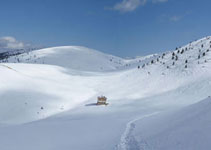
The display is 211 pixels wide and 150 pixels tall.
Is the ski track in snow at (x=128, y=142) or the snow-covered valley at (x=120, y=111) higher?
the snow-covered valley at (x=120, y=111)

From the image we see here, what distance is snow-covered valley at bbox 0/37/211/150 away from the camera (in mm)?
4671

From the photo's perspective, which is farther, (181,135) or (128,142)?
(128,142)

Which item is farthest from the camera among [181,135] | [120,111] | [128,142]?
[120,111]

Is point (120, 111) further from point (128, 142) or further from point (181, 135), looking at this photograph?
point (181, 135)

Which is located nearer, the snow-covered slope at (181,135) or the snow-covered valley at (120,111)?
the snow-covered slope at (181,135)

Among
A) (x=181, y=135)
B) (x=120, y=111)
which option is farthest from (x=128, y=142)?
(x=120, y=111)

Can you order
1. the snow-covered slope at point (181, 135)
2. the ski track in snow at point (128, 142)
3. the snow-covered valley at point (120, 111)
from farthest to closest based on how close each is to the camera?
the snow-covered valley at point (120, 111) → the ski track in snow at point (128, 142) → the snow-covered slope at point (181, 135)

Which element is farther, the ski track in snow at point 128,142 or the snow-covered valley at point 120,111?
the snow-covered valley at point 120,111

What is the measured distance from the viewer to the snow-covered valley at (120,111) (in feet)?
15.3

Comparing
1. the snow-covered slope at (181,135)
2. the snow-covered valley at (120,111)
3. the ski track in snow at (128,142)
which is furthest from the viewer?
the snow-covered valley at (120,111)

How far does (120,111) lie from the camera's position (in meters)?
9.10

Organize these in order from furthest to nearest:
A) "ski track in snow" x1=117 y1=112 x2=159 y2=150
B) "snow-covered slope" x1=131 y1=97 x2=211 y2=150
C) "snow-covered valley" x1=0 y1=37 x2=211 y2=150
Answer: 1. "snow-covered valley" x1=0 y1=37 x2=211 y2=150
2. "ski track in snow" x1=117 y1=112 x2=159 y2=150
3. "snow-covered slope" x1=131 y1=97 x2=211 y2=150

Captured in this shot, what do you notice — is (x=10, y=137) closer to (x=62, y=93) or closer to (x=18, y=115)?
(x=18, y=115)

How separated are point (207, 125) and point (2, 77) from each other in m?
13.5
